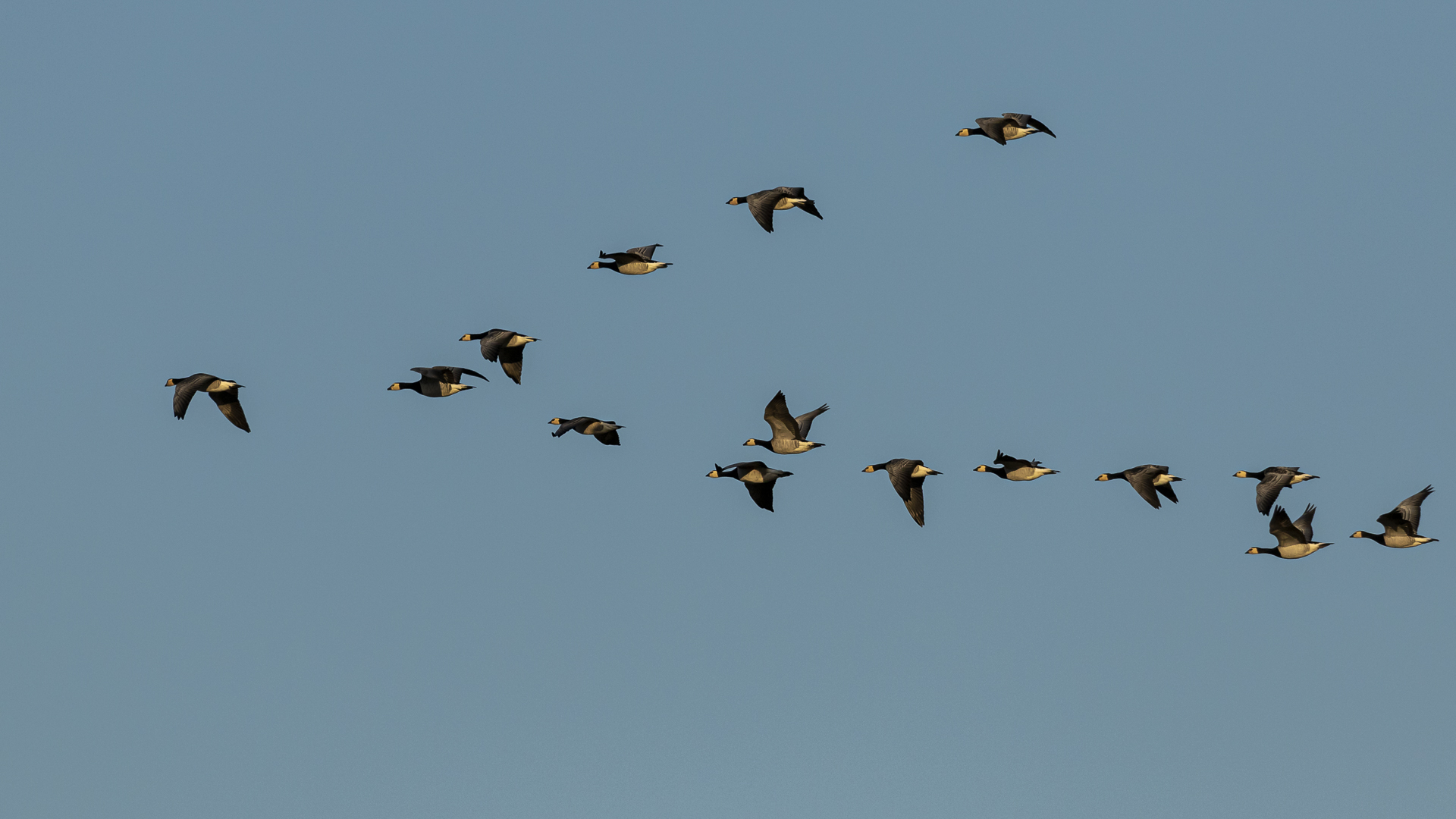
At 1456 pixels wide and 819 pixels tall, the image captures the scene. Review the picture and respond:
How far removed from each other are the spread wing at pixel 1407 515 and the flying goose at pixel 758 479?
13180 mm

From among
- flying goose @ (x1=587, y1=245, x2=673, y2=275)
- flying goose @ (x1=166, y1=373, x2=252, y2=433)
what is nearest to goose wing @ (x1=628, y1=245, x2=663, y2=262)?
flying goose @ (x1=587, y1=245, x2=673, y2=275)

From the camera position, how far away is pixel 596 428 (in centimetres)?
4475

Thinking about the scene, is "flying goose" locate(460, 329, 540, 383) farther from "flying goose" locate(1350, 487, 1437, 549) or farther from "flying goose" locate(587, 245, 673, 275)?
"flying goose" locate(1350, 487, 1437, 549)

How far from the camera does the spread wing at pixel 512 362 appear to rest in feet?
141

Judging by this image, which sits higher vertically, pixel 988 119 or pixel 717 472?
pixel 988 119

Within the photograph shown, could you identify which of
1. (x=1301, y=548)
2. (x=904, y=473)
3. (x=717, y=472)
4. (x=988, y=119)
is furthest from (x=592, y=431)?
(x=1301, y=548)

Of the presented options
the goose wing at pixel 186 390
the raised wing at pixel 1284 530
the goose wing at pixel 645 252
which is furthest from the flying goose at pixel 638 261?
the raised wing at pixel 1284 530

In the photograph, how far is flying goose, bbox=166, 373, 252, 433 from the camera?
42.7 m

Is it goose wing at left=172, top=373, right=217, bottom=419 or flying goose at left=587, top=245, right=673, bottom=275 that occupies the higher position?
flying goose at left=587, top=245, right=673, bottom=275

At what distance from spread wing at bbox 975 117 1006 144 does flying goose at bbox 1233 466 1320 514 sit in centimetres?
953

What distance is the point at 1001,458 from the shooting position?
154 ft

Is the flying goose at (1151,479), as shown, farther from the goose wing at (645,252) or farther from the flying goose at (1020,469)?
the goose wing at (645,252)

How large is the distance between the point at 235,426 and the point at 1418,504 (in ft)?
83.8

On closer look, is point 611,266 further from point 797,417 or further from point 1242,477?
point 1242,477
